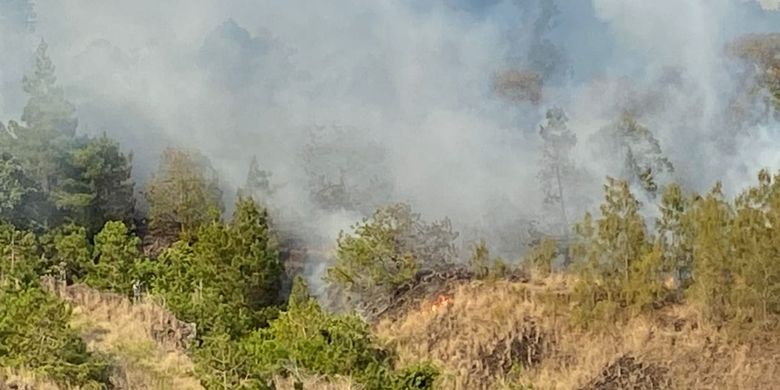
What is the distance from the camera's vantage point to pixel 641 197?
21.9 m

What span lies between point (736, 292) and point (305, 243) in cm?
996

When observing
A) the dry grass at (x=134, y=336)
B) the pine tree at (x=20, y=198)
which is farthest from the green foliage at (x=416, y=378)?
the pine tree at (x=20, y=198)

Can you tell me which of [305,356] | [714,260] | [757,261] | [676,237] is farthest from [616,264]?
[305,356]

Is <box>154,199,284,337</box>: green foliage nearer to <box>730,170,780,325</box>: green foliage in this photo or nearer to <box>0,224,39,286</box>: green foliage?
<box>0,224,39,286</box>: green foliage

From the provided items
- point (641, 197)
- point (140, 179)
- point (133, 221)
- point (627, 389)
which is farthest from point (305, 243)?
point (627, 389)

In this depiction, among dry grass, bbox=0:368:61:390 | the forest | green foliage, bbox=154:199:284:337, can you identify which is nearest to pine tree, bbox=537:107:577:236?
the forest

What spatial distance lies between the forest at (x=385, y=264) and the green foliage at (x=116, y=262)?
43 mm

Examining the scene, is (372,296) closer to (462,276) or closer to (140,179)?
(462,276)

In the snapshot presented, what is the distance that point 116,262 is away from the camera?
19.2 meters

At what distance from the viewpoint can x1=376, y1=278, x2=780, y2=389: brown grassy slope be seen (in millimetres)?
14906

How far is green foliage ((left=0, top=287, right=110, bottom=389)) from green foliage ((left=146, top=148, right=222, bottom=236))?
895 cm

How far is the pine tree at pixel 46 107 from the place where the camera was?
68.1ft

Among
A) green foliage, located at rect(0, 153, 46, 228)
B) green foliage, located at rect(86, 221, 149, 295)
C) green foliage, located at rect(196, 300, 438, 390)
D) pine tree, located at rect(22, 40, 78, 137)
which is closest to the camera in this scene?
green foliage, located at rect(196, 300, 438, 390)

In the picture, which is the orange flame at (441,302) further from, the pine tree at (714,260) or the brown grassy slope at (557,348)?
the pine tree at (714,260)
